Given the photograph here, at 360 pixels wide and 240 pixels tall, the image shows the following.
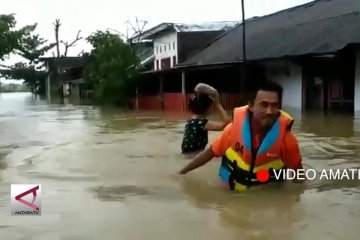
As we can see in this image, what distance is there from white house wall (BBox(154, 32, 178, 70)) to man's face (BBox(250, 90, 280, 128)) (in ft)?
108

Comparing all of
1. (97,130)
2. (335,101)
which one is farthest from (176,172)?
(335,101)

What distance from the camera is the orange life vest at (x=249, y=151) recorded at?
228 inches

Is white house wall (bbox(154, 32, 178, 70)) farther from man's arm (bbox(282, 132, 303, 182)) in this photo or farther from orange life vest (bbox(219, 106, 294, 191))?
man's arm (bbox(282, 132, 303, 182))

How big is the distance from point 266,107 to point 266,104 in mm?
30

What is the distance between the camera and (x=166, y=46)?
135ft

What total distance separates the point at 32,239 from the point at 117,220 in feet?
2.69

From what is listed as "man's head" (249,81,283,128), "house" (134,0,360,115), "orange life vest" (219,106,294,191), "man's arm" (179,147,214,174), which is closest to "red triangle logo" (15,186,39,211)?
"man's arm" (179,147,214,174)

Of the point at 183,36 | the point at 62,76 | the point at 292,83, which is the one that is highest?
the point at 183,36

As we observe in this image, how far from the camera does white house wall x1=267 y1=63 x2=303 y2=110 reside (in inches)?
879

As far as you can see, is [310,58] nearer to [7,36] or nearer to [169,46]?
[169,46]

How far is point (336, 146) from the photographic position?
10742mm

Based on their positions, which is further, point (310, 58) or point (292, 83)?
point (292, 83)

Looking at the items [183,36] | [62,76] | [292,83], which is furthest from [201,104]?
[62,76]

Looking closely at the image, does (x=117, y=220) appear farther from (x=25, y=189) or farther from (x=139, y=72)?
(x=139, y=72)
